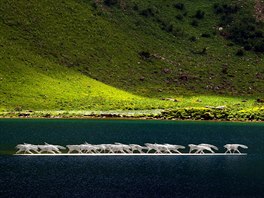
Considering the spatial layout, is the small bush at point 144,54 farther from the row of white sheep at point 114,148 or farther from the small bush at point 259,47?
the row of white sheep at point 114,148

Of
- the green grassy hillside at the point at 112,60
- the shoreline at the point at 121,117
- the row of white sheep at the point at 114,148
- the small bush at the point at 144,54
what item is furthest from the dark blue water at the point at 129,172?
the small bush at the point at 144,54

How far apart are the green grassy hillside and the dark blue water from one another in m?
57.6

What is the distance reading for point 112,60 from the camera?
17338 cm

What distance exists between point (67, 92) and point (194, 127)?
50.9m

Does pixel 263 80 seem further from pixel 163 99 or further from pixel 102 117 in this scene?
pixel 102 117

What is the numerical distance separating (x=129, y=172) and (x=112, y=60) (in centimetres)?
11716

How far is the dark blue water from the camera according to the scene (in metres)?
48.5

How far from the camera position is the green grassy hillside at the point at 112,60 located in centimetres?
15062

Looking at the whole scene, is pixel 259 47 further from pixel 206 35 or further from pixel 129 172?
pixel 129 172

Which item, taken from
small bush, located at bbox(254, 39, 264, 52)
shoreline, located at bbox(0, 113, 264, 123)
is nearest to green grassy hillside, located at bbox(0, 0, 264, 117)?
small bush, located at bbox(254, 39, 264, 52)

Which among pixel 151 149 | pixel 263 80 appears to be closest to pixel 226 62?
pixel 263 80

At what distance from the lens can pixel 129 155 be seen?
71438 mm

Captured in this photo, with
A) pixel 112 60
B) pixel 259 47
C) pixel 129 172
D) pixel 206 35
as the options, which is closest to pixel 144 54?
pixel 112 60

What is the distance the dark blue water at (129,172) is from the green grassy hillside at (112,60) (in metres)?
57.6
